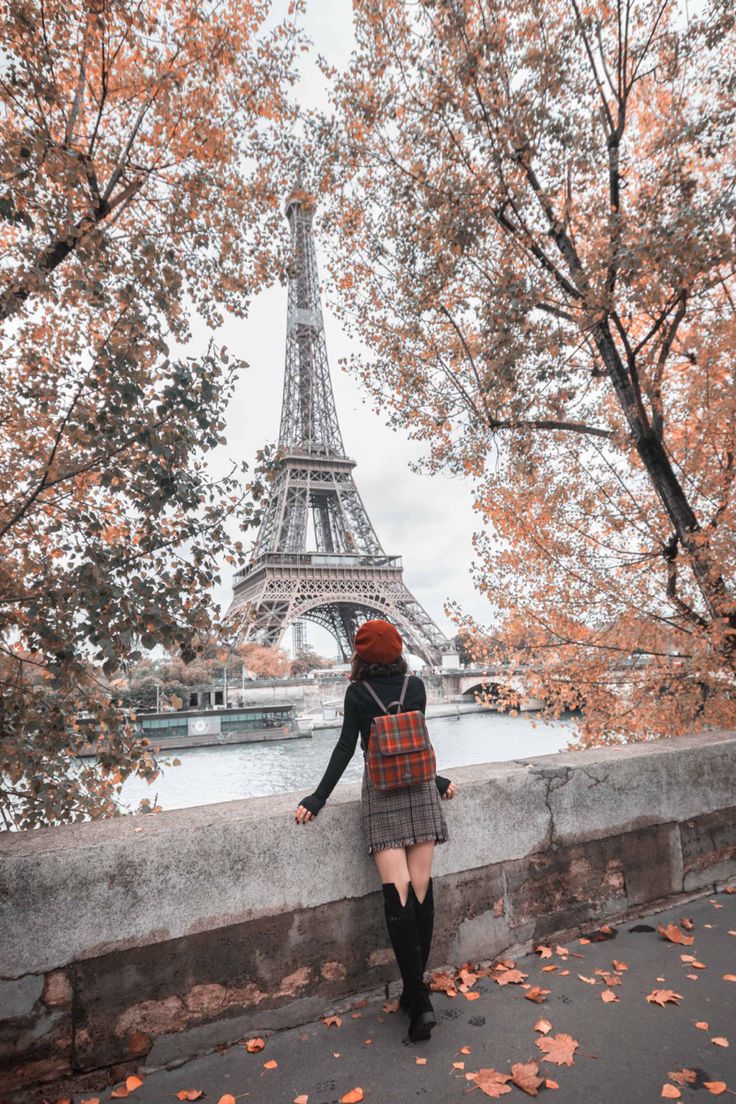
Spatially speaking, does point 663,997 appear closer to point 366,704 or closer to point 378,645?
point 366,704

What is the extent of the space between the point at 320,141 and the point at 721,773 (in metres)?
5.95

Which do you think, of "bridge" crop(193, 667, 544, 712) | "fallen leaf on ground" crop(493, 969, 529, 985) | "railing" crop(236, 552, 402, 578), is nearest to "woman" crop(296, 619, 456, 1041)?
"fallen leaf on ground" crop(493, 969, 529, 985)

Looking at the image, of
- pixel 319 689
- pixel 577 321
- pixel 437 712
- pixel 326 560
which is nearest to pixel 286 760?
A: pixel 326 560

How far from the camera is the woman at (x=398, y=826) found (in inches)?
93.0

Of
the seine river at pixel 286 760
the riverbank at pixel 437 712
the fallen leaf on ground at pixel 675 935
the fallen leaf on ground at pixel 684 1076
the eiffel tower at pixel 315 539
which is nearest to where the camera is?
the fallen leaf on ground at pixel 684 1076

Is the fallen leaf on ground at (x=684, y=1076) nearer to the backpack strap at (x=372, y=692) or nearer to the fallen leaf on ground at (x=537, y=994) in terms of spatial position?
the fallen leaf on ground at (x=537, y=994)

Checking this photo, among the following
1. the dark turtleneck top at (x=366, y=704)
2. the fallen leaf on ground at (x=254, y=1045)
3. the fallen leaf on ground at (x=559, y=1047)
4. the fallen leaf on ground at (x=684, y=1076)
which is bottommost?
the fallen leaf on ground at (x=684, y=1076)

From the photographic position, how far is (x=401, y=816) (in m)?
2.49

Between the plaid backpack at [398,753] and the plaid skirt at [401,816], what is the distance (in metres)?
0.05

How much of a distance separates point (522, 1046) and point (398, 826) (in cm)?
85

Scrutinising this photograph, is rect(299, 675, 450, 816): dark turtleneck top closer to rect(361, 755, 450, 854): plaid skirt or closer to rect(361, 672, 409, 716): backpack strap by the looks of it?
rect(361, 672, 409, 716): backpack strap

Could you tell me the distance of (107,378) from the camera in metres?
3.07

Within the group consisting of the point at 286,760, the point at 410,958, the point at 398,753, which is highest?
the point at 398,753

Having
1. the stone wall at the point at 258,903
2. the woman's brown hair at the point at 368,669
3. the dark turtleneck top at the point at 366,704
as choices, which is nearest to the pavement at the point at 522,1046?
the stone wall at the point at 258,903
